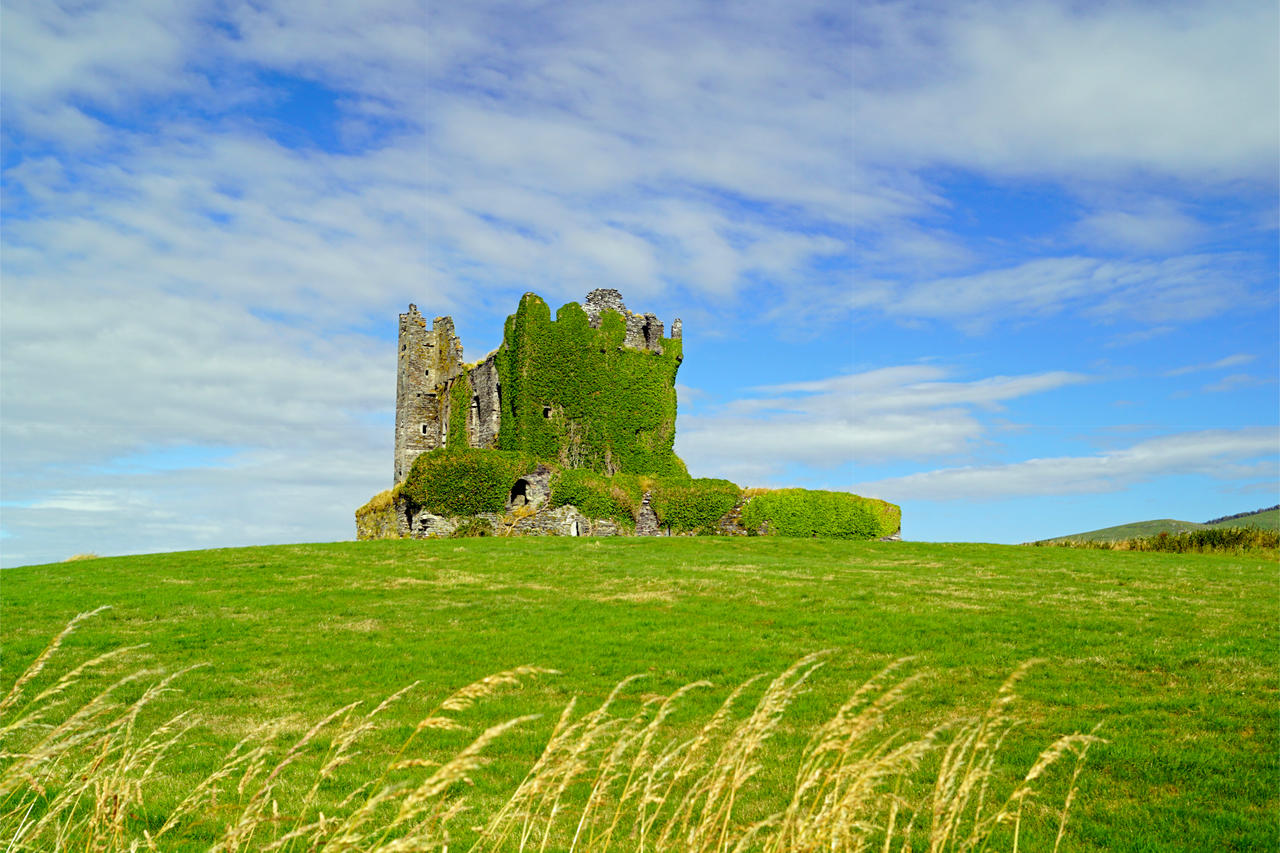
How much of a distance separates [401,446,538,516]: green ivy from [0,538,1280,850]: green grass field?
1023 centimetres

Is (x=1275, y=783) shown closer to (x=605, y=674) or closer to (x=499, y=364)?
(x=605, y=674)

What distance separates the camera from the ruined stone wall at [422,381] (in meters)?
55.5

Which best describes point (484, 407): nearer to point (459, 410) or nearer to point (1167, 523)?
point (459, 410)

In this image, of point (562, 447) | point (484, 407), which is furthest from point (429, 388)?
point (562, 447)

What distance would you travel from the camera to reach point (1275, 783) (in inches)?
307

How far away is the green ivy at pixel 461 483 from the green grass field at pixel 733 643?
10231 millimetres

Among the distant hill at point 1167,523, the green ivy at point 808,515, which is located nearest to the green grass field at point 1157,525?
the distant hill at point 1167,523

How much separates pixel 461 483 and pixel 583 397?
35.5ft

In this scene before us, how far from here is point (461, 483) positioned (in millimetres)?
37656

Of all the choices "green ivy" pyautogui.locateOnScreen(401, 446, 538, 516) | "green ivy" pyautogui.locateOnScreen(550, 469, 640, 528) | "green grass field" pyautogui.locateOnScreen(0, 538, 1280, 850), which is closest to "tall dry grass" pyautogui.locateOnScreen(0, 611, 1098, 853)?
"green grass field" pyautogui.locateOnScreen(0, 538, 1280, 850)

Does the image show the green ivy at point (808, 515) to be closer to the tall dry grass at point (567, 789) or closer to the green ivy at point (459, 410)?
the green ivy at point (459, 410)

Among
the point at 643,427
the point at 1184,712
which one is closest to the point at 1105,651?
the point at 1184,712

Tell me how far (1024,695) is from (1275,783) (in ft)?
10.00

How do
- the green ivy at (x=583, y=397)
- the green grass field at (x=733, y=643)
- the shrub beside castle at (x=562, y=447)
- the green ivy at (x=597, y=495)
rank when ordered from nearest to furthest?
the green grass field at (x=733, y=643) → the shrub beside castle at (x=562, y=447) → the green ivy at (x=597, y=495) → the green ivy at (x=583, y=397)
